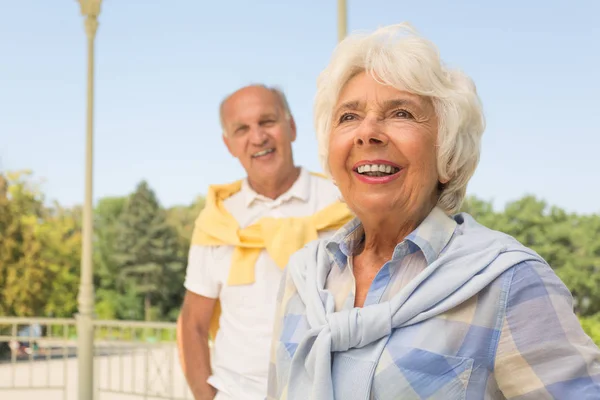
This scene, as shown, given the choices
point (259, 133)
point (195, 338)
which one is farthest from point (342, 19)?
point (195, 338)

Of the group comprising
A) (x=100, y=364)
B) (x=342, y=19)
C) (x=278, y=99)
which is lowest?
(x=100, y=364)

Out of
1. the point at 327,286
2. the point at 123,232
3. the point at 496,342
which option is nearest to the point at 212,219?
the point at 327,286

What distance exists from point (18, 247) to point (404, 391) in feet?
80.9

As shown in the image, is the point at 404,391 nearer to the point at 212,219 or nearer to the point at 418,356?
the point at 418,356

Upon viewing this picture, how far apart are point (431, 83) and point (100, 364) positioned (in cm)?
1285

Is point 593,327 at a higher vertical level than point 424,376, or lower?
lower

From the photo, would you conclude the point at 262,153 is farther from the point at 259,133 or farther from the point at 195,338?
the point at 195,338

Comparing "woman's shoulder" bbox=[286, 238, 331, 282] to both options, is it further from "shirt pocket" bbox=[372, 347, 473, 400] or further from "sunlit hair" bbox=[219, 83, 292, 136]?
"sunlit hair" bbox=[219, 83, 292, 136]

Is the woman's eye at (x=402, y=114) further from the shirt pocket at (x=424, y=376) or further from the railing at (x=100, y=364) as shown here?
the railing at (x=100, y=364)

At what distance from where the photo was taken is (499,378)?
1107mm

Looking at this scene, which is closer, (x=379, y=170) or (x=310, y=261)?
(x=379, y=170)

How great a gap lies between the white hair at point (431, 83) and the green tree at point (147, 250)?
108 ft

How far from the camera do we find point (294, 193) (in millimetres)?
2324

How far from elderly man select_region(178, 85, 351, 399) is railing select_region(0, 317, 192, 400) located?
7.17ft
